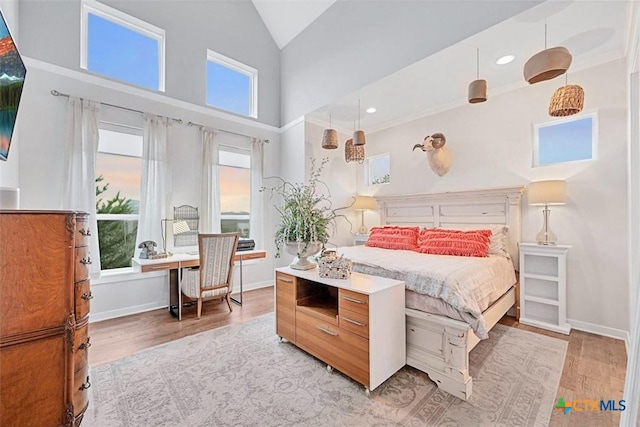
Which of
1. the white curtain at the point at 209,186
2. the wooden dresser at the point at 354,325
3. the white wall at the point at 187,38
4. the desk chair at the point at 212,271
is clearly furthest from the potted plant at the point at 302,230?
the white wall at the point at 187,38

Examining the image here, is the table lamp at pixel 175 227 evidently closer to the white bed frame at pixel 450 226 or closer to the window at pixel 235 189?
the window at pixel 235 189

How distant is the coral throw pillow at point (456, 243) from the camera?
2977mm

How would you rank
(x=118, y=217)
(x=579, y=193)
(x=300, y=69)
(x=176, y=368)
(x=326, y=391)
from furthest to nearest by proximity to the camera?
1. (x=300, y=69)
2. (x=118, y=217)
3. (x=579, y=193)
4. (x=176, y=368)
5. (x=326, y=391)

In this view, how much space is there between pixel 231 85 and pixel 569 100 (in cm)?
465

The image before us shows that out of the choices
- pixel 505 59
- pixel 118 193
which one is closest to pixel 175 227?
pixel 118 193

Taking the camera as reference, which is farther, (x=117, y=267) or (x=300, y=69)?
(x=300, y=69)

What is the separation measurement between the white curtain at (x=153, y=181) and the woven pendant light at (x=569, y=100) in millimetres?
4602

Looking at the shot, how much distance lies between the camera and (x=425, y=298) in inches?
80.2

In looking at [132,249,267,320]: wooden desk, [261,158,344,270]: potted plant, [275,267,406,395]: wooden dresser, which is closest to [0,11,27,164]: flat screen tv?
[132,249,267,320]: wooden desk

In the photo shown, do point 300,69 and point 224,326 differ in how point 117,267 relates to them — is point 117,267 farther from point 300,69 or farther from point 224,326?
point 300,69

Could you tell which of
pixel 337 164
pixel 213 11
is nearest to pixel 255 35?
pixel 213 11

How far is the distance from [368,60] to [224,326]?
378 cm

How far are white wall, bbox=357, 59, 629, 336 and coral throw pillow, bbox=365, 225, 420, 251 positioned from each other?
109cm

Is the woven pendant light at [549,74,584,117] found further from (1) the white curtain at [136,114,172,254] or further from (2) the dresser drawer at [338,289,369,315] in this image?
(1) the white curtain at [136,114,172,254]
